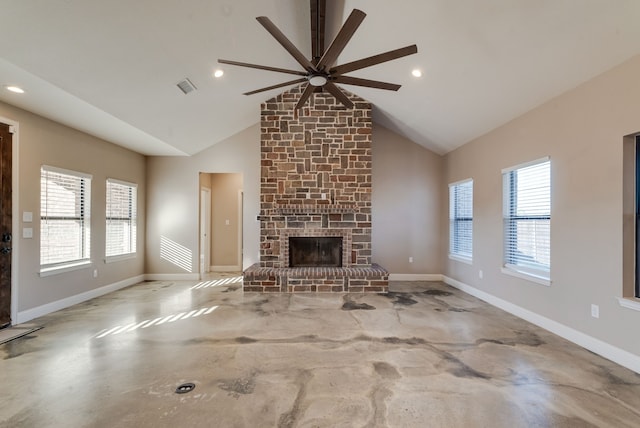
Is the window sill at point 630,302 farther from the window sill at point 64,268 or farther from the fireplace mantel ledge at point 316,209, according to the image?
the window sill at point 64,268

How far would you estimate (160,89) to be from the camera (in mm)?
4039

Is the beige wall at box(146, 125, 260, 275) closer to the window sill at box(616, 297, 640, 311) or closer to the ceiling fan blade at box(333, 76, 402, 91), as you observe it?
the ceiling fan blade at box(333, 76, 402, 91)

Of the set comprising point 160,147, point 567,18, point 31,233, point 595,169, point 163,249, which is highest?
point 567,18

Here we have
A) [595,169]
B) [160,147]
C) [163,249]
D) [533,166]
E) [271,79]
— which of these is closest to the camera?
[595,169]

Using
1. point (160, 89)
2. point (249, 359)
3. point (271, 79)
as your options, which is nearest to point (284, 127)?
point (271, 79)

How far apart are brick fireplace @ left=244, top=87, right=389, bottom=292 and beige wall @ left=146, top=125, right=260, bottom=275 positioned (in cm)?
75

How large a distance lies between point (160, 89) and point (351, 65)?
9.25 feet

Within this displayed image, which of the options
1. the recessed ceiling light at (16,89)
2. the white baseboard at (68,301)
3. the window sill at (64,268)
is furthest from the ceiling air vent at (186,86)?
the white baseboard at (68,301)

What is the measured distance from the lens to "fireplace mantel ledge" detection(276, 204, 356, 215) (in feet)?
18.6

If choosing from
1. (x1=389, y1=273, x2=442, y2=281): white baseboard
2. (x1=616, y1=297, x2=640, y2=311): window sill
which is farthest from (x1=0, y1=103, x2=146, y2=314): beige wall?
(x1=616, y1=297, x2=640, y2=311): window sill

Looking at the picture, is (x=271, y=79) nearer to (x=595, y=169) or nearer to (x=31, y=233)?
(x=31, y=233)

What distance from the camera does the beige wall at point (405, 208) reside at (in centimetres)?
646

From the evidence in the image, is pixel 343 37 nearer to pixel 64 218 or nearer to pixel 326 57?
pixel 326 57

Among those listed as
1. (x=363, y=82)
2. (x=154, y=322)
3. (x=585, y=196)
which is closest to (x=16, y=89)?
(x=154, y=322)
